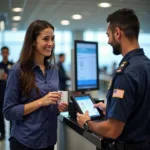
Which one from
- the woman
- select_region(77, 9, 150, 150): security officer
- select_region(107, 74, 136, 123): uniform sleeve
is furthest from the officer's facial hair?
the woman

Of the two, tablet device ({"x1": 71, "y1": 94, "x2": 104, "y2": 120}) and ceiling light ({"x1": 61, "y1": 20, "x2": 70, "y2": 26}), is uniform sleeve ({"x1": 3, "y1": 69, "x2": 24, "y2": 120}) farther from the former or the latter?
ceiling light ({"x1": 61, "y1": 20, "x2": 70, "y2": 26})

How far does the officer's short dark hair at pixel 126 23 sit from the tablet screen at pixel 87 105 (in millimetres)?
564

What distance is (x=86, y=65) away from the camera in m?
1.96

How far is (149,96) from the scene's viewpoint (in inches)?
46.3

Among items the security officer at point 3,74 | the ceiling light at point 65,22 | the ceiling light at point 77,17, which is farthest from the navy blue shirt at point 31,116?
the ceiling light at point 65,22

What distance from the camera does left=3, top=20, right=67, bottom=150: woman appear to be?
55.4 inches

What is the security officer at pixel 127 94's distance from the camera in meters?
1.12

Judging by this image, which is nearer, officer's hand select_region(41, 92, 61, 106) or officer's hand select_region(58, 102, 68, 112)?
officer's hand select_region(41, 92, 61, 106)

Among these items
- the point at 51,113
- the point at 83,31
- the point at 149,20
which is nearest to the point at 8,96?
Result: the point at 51,113

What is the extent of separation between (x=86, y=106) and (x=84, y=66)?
0.43m

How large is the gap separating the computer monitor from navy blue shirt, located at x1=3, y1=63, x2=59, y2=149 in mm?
411

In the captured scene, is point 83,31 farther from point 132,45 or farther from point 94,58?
point 132,45

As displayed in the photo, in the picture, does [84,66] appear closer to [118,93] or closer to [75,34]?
[118,93]

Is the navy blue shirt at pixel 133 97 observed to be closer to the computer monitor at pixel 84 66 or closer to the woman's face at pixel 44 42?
the woman's face at pixel 44 42
